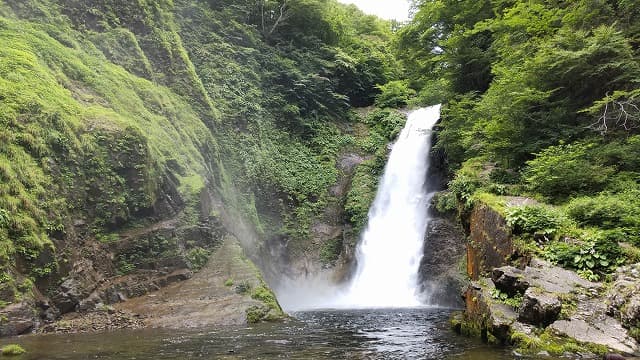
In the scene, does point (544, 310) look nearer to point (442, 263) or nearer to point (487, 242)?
point (487, 242)

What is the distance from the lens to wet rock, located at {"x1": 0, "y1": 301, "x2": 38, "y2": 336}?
30.5 feet

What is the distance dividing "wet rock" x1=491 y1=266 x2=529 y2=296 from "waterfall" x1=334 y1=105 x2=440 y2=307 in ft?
27.1

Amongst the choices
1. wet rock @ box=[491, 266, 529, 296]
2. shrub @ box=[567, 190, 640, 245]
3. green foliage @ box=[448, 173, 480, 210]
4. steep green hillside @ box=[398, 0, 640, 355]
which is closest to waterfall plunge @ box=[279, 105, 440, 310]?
steep green hillside @ box=[398, 0, 640, 355]

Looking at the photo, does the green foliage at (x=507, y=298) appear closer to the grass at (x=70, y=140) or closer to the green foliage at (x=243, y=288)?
the green foliage at (x=243, y=288)

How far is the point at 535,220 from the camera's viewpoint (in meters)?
9.12

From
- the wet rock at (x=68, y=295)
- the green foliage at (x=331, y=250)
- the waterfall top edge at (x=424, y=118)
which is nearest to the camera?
the wet rock at (x=68, y=295)

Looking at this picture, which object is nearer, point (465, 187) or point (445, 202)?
point (465, 187)

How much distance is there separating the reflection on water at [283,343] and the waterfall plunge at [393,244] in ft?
18.2

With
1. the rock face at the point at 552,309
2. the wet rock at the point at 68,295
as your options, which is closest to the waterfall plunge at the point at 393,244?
the wet rock at the point at 68,295

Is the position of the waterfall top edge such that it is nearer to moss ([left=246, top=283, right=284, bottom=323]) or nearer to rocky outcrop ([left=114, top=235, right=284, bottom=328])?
rocky outcrop ([left=114, top=235, right=284, bottom=328])

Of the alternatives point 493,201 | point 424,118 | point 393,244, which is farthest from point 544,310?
point 424,118

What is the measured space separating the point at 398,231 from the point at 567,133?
31.5ft

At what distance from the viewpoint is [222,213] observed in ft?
57.0

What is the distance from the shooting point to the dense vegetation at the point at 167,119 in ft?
38.4
